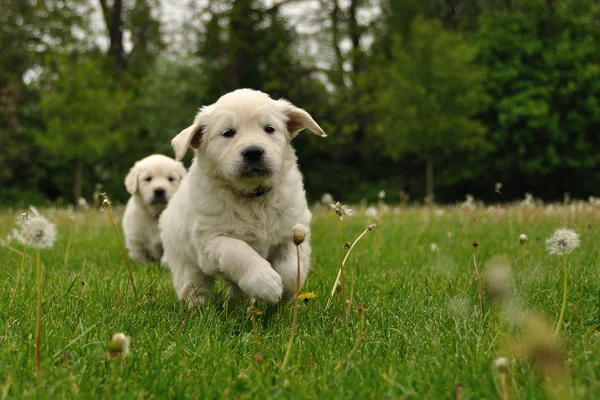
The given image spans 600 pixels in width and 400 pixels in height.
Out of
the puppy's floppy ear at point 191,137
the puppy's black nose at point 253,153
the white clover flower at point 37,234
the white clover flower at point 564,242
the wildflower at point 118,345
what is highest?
the puppy's floppy ear at point 191,137

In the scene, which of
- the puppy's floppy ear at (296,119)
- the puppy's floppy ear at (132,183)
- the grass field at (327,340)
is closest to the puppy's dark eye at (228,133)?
the puppy's floppy ear at (296,119)

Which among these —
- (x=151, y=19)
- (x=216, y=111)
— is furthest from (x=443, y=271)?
(x=151, y=19)

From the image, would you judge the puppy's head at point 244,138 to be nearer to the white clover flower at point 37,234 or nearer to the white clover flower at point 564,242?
the white clover flower at point 37,234

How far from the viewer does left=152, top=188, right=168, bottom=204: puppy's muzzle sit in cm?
643

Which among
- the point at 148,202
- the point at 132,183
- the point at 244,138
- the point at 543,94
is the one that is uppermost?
the point at 244,138

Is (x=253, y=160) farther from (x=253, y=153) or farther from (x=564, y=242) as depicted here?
(x=564, y=242)

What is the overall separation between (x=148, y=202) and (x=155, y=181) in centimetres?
25

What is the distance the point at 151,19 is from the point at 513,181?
17.5 meters

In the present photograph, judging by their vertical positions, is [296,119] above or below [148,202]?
above

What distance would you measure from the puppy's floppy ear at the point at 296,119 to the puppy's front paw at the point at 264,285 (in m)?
1.21

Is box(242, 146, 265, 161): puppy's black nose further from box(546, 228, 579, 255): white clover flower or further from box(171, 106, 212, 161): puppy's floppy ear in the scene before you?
box(546, 228, 579, 255): white clover flower

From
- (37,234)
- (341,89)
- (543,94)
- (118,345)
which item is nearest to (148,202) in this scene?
(37,234)

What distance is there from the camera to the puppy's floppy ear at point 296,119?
13.0 feet

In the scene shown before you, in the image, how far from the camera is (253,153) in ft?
11.4
